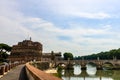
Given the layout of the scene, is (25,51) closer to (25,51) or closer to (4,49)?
(25,51)

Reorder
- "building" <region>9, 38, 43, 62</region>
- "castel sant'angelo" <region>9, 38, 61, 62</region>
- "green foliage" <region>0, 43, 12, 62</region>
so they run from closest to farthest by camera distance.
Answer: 1. "green foliage" <region>0, 43, 12, 62</region>
2. "castel sant'angelo" <region>9, 38, 61, 62</region>
3. "building" <region>9, 38, 43, 62</region>

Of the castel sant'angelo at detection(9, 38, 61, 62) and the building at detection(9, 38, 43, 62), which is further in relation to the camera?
the building at detection(9, 38, 43, 62)

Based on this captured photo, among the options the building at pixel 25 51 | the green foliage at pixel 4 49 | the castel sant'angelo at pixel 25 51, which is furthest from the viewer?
the building at pixel 25 51

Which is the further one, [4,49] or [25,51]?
[25,51]

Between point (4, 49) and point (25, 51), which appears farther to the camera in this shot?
point (25, 51)

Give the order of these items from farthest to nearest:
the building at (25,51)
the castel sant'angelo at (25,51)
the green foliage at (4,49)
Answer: the building at (25,51)
the castel sant'angelo at (25,51)
the green foliage at (4,49)

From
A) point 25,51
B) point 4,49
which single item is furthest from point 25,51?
point 4,49

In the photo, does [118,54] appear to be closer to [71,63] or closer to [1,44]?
[71,63]

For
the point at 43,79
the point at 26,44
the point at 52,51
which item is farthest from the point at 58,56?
the point at 43,79

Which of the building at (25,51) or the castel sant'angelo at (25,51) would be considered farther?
the building at (25,51)

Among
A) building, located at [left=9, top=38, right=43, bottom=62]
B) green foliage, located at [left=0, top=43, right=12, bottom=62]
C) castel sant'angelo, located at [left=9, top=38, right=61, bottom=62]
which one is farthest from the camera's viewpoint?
building, located at [left=9, top=38, right=43, bottom=62]

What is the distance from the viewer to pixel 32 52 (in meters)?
162

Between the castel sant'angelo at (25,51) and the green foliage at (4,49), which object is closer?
the green foliage at (4,49)

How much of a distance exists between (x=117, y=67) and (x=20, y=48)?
55.2 metres
